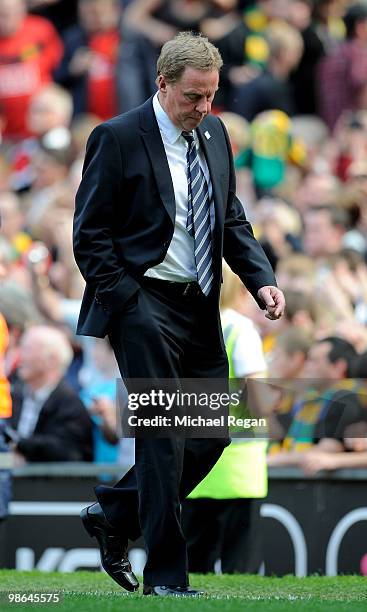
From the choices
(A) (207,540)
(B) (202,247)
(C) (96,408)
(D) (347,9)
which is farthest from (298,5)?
(B) (202,247)

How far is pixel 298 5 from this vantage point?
16.0m

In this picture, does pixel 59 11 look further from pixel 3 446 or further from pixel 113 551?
pixel 113 551

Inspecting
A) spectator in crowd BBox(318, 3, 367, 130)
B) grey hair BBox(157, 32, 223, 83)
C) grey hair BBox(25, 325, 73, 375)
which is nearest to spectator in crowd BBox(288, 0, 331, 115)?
spectator in crowd BBox(318, 3, 367, 130)

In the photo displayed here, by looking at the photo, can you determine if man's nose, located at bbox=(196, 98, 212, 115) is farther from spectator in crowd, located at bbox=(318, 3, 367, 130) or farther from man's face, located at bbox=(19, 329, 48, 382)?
spectator in crowd, located at bbox=(318, 3, 367, 130)

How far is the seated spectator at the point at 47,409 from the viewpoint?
418 inches

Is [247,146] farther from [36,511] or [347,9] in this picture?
[36,511]

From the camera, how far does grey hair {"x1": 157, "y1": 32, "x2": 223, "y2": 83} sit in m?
6.53

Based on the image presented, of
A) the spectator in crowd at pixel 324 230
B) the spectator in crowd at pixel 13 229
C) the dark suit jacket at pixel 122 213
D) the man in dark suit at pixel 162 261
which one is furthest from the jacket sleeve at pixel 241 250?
the spectator in crowd at pixel 13 229

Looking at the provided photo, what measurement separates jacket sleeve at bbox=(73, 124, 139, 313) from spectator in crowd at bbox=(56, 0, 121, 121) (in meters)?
9.91

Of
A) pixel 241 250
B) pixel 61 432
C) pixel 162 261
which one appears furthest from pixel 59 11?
pixel 162 261

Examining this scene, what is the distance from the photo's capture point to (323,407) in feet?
31.5

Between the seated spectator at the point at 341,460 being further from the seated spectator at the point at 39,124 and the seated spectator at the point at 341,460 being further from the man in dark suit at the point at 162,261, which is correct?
the seated spectator at the point at 39,124

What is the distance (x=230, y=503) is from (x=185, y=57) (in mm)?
3145

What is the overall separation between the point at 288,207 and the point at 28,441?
4.31 meters
